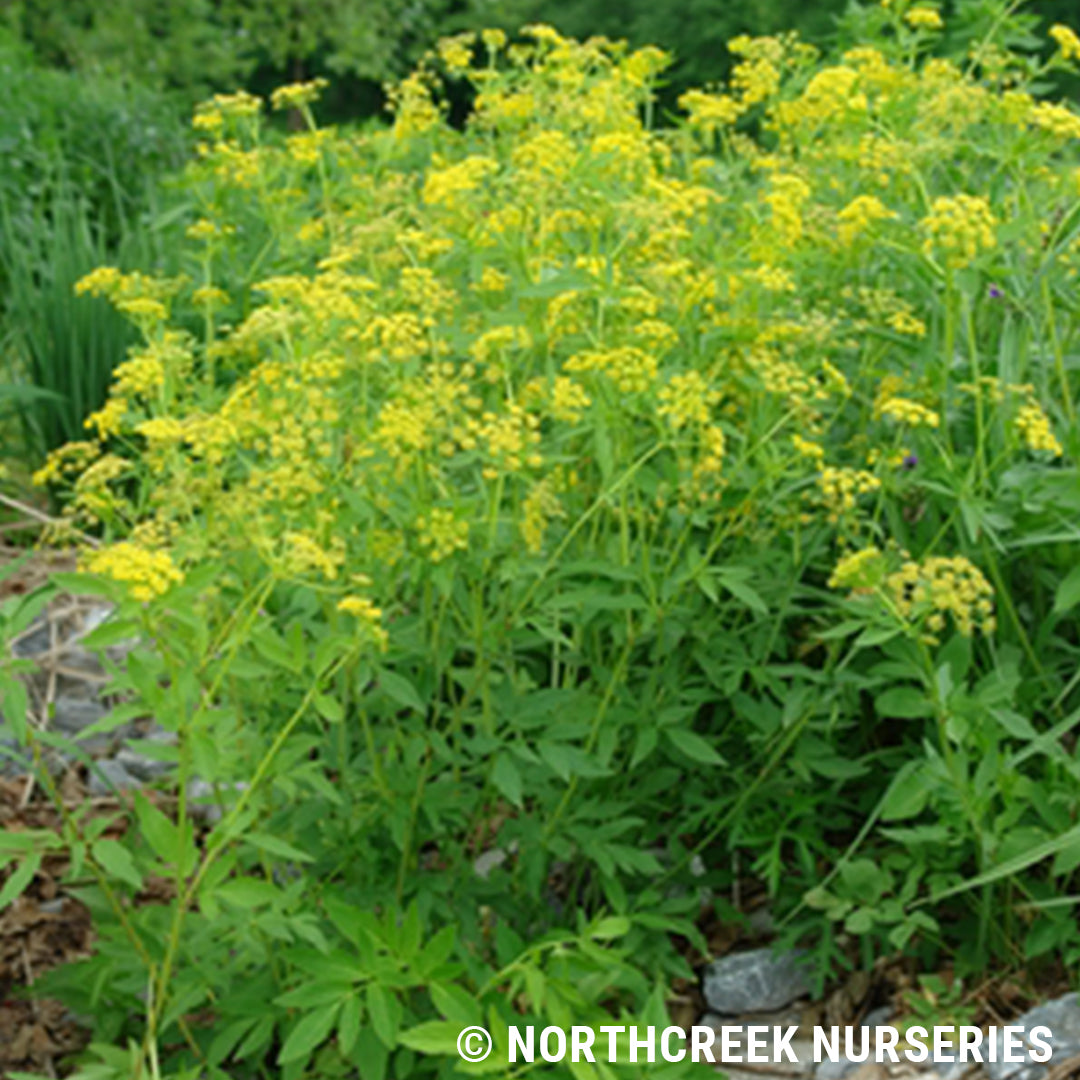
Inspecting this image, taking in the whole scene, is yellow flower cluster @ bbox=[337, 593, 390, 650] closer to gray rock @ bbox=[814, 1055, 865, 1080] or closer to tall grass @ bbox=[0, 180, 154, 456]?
gray rock @ bbox=[814, 1055, 865, 1080]

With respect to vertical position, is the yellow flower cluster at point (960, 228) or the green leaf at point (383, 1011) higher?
the yellow flower cluster at point (960, 228)

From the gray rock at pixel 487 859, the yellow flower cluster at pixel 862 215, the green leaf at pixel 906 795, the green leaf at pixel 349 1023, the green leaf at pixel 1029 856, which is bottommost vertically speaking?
the gray rock at pixel 487 859

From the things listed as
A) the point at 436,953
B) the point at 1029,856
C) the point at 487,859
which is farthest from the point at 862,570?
the point at 487,859

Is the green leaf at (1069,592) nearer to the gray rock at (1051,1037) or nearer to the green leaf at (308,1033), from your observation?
the gray rock at (1051,1037)

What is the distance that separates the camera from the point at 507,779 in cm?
247

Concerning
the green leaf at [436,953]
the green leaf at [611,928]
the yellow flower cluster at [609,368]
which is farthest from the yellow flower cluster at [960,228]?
the green leaf at [436,953]

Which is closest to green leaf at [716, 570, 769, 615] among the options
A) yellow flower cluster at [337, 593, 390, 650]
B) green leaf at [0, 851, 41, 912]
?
yellow flower cluster at [337, 593, 390, 650]

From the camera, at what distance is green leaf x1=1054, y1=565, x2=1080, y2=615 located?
2.61 m

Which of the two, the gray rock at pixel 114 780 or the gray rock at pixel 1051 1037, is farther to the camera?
the gray rock at pixel 114 780

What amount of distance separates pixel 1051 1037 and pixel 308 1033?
3.75 ft

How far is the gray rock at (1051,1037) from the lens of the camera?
2.62 meters

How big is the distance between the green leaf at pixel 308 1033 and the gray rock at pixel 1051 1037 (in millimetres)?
1037

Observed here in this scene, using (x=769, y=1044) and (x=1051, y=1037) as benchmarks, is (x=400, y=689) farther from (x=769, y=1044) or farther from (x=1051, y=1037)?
(x=1051, y=1037)

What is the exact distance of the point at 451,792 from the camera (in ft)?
8.84
